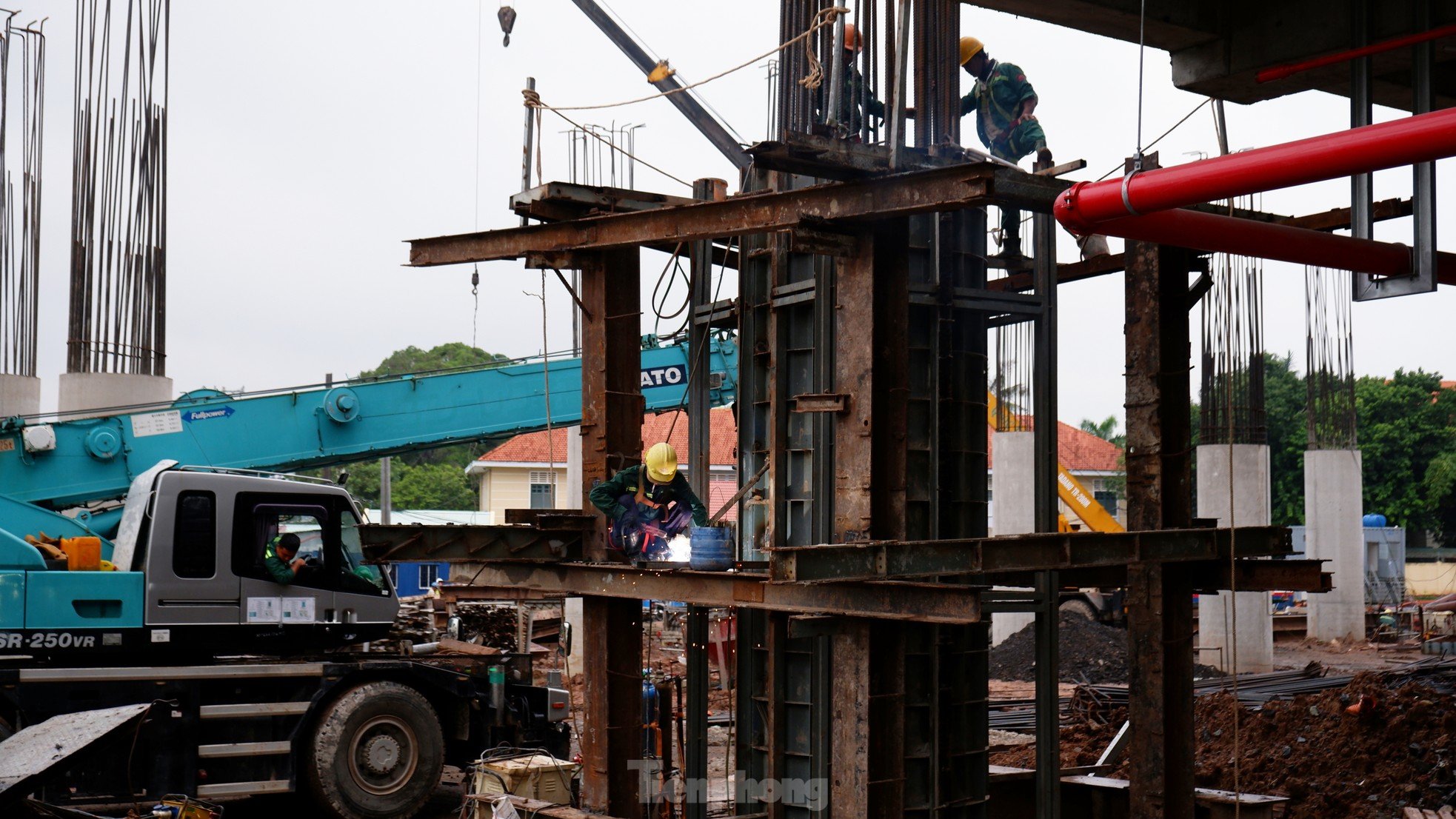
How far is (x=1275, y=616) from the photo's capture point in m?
34.6

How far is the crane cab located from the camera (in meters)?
12.9

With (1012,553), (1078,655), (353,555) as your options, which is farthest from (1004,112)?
(1078,655)

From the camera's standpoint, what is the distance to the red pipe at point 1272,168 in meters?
5.63

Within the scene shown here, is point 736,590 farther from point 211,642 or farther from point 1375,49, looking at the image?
point 211,642

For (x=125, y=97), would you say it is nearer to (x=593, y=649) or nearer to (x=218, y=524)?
(x=218, y=524)

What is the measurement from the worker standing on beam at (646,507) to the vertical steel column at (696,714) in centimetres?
207

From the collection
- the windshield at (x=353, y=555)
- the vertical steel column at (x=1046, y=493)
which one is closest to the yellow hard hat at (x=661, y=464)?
the vertical steel column at (x=1046, y=493)

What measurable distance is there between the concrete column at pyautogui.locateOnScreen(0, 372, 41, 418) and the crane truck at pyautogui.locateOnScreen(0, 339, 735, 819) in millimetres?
6956

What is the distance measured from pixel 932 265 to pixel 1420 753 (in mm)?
8393

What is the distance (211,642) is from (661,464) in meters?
6.47

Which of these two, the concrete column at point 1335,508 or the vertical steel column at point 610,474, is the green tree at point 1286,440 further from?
the vertical steel column at point 610,474

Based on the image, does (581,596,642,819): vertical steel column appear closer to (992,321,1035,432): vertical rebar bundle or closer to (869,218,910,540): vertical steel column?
(869,218,910,540): vertical steel column

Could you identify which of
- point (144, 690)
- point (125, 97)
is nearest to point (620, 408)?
point (144, 690)

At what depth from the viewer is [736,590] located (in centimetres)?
815
